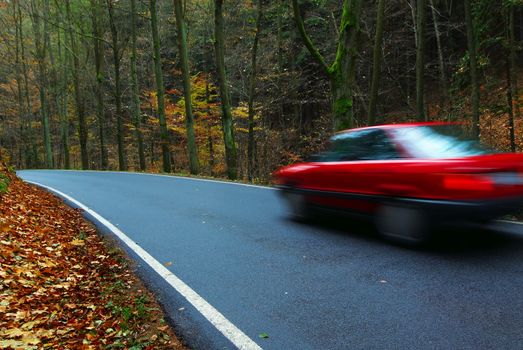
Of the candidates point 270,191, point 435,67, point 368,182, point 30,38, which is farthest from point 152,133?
point 368,182

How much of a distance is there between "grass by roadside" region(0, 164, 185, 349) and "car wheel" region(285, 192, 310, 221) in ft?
10.7

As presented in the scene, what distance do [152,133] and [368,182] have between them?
29.7m

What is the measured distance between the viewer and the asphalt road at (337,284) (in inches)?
134

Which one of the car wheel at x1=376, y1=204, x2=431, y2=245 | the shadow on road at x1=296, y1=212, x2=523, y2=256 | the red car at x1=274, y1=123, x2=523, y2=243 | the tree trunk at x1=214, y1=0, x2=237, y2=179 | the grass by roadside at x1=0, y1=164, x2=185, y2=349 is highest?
the tree trunk at x1=214, y1=0, x2=237, y2=179

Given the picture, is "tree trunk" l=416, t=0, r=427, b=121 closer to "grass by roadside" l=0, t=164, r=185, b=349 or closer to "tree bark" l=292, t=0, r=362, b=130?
"tree bark" l=292, t=0, r=362, b=130

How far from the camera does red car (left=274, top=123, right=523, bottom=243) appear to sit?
4.88 metres

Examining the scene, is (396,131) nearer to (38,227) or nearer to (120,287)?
(120,287)

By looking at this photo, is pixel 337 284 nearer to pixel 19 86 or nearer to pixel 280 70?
pixel 280 70

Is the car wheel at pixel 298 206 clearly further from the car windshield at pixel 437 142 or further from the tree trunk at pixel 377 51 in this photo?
the tree trunk at pixel 377 51

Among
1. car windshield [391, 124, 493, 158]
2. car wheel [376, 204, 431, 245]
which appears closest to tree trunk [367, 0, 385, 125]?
car windshield [391, 124, 493, 158]

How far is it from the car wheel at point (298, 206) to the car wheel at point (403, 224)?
1769mm

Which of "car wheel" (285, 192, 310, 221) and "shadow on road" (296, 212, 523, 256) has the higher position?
"car wheel" (285, 192, 310, 221)

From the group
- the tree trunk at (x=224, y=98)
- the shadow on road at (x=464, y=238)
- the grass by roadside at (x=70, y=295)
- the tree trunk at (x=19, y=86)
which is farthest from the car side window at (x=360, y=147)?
the tree trunk at (x=19, y=86)

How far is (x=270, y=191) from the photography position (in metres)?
11.2
